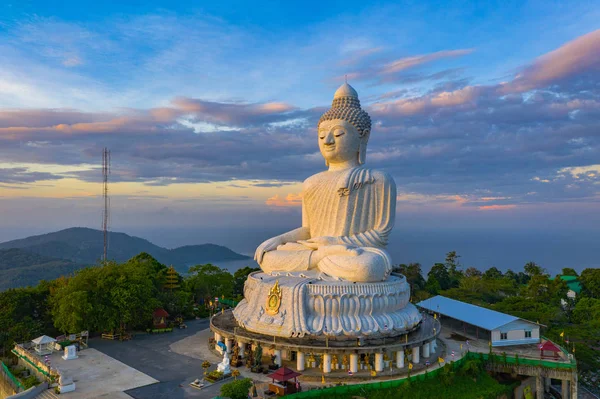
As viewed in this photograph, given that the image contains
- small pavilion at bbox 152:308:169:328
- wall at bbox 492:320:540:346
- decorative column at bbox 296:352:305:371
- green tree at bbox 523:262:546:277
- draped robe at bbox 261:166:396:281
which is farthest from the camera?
green tree at bbox 523:262:546:277

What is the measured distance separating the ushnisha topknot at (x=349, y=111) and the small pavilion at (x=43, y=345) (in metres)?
16.8

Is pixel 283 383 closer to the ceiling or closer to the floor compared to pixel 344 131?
closer to the floor

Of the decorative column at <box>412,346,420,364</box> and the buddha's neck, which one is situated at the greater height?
the buddha's neck

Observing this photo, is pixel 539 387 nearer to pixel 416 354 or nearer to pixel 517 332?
pixel 517 332

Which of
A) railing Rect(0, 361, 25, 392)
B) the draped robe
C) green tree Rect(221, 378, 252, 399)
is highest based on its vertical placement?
the draped robe

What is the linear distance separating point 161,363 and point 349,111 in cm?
1523

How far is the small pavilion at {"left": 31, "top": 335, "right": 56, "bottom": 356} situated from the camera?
19750mm

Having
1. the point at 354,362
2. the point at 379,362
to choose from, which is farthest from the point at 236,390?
the point at 379,362

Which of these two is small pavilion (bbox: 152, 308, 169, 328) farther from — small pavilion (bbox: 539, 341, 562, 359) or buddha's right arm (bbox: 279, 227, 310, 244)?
small pavilion (bbox: 539, 341, 562, 359)

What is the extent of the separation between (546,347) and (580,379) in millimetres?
4973

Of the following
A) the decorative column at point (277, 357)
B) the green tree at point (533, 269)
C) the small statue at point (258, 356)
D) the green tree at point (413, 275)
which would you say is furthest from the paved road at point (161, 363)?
the green tree at point (533, 269)

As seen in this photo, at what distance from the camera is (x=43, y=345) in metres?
20.1

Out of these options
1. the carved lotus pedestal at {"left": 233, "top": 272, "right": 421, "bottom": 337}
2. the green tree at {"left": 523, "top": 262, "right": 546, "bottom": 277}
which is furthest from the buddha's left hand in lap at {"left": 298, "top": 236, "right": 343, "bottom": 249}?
the green tree at {"left": 523, "top": 262, "right": 546, "bottom": 277}

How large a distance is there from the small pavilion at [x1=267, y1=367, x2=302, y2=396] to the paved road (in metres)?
2.09
